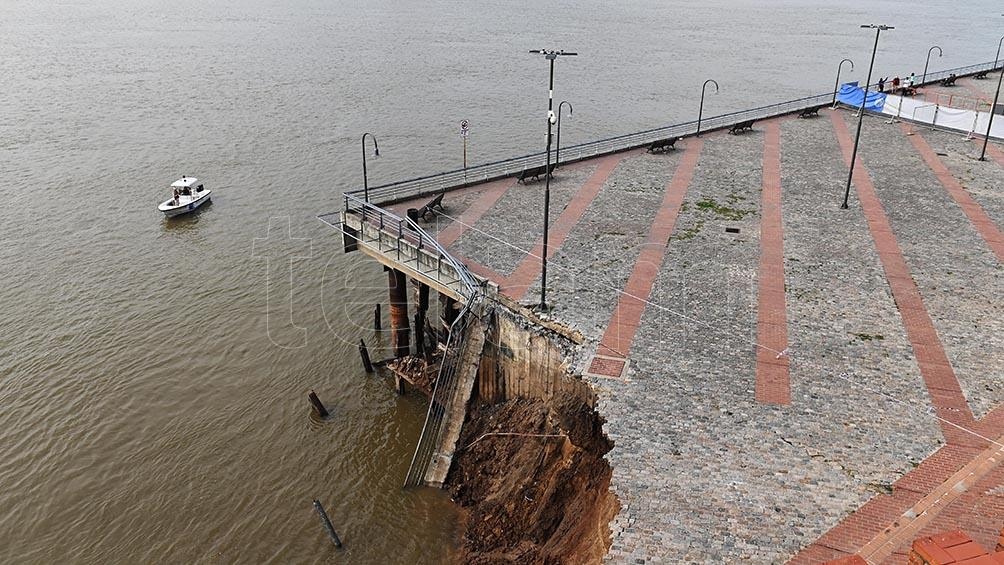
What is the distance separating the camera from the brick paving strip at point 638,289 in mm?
16812

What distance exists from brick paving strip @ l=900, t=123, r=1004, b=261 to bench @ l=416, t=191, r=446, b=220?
59.7 ft

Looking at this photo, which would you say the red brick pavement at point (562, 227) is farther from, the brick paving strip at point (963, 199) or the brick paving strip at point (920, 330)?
the brick paving strip at point (963, 199)

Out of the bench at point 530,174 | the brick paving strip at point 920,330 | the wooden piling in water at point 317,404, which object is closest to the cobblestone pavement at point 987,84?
the brick paving strip at point 920,330

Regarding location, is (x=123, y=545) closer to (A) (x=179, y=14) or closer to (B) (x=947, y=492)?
(B) (x=947, y=492)

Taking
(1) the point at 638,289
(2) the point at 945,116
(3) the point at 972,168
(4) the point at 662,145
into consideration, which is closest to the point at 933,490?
(1) the point at 638,289

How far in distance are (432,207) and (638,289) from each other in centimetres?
839

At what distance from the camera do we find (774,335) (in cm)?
1783

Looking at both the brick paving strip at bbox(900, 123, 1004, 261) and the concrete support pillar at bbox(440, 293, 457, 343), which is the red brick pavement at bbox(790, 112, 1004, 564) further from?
the concrete support pillar at bbox(440, 293, 457, 343)

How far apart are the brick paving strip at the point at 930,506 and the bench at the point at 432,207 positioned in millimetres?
16527

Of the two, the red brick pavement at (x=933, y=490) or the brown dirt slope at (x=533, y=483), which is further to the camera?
the brown dirt slope at (x=533, y=483)

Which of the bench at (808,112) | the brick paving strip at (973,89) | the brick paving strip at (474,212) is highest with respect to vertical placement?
the brick paving strip at (973,89)

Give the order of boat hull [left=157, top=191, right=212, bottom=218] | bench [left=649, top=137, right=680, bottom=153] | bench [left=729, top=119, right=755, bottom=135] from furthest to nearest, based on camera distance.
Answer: bench [left=729, top=119, right=755, bottom=135] < boat hull [left=157, top=191, right=212, bottom=218] < bench [left=649, top=137, right=680, bottom=153]

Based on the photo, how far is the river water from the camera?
18.1 metres

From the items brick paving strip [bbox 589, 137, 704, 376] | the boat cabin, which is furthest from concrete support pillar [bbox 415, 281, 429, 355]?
the boat cabin
